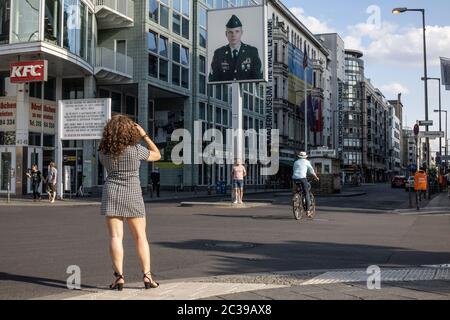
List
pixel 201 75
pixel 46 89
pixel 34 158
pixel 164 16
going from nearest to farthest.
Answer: pixel 34 158, pixel 46 89, pixel 164 16, pixel 201 75

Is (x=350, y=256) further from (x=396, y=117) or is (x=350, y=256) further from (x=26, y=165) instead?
(x=396, y=117)

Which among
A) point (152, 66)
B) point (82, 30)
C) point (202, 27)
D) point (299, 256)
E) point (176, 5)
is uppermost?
point (176, 5)

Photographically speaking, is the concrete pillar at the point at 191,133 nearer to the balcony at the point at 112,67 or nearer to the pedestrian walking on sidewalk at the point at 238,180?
the balcony at the point at 112,67

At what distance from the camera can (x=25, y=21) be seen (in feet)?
91.5

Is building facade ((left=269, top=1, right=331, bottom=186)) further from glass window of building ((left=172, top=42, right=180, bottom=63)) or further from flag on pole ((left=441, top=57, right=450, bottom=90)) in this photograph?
flag on pole ((left=441, top=57, right=450, bottom=90))

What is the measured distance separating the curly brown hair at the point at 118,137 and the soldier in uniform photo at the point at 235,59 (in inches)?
739

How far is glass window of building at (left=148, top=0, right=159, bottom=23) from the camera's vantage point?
37719 mm

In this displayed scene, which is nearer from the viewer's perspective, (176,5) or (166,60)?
(166,60)

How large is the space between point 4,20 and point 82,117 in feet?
Result: 22.1

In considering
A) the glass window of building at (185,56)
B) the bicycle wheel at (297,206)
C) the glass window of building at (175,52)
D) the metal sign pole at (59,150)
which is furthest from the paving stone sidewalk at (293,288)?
the glass window of building at (185,56)

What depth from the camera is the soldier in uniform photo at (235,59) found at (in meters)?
24.2

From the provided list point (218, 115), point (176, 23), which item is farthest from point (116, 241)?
point (218, 115)

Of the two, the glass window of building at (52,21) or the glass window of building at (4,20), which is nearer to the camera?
the glass window of building at (52,21)

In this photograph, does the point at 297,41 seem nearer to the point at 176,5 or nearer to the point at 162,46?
the point at 176,5
